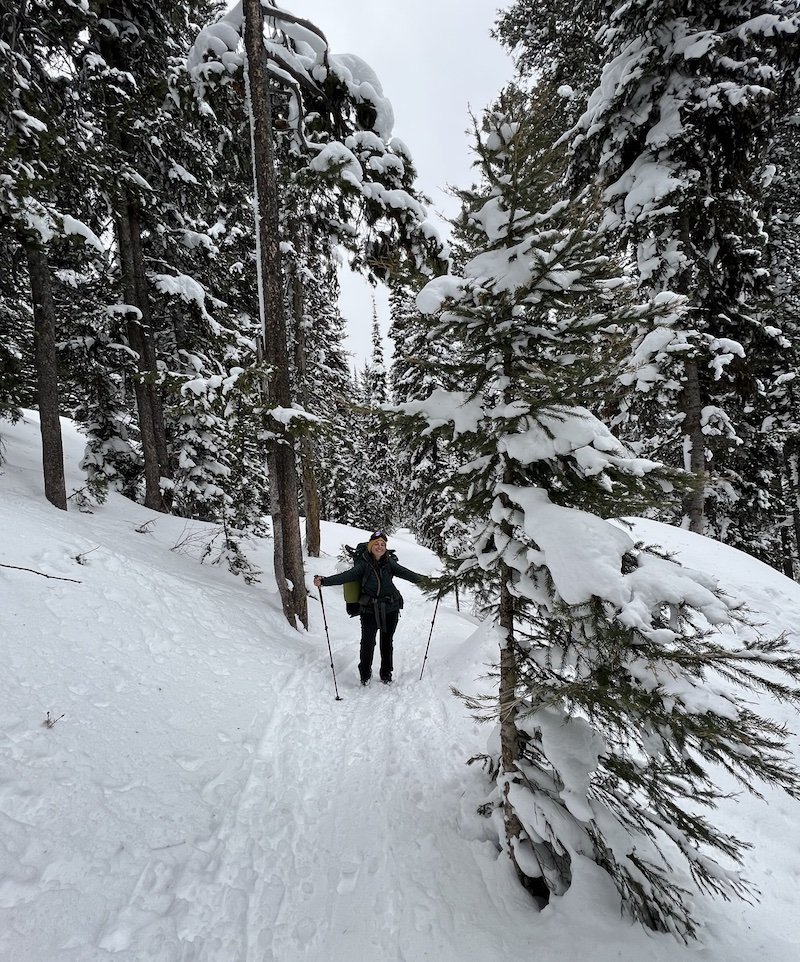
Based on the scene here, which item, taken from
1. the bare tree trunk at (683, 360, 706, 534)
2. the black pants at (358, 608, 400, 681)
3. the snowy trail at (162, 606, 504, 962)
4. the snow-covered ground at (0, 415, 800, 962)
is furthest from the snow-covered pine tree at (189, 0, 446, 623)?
the bare tree trunk at (683, 360, 706, 534)

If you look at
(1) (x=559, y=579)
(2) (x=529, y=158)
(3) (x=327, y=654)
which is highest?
(2) (x=529, y=158)

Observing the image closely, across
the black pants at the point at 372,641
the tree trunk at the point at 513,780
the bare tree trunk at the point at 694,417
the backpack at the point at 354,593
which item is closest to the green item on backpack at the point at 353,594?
the backpack at the point at 354,593

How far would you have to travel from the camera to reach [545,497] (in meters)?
3.05

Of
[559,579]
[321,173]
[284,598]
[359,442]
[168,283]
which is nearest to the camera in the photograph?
[559,579]

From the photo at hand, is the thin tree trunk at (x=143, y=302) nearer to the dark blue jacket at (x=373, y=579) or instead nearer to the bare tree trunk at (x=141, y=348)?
the bare tree trunk at (x=141, y=348)

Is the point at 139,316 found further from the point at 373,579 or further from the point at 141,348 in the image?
the point at 373,579

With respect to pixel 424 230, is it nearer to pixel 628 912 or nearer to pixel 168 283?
pixel 168 283

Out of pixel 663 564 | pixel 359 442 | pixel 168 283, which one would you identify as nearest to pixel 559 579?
pixel 663 564

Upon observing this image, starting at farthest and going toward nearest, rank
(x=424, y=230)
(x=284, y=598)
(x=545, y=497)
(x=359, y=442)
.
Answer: (x=359, y=442), (x=284, y=598), (x=424, y=230), (x=545, y=497)

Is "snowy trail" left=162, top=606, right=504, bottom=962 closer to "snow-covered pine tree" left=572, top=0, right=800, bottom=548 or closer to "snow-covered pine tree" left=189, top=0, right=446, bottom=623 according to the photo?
"snow-covered pine tree" left=189, top=0, right=446, bottom=623

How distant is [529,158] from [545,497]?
105 inches

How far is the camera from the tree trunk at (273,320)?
7223mm

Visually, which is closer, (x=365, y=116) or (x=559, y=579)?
(x=559, y=579)

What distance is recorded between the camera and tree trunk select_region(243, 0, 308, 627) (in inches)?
284
